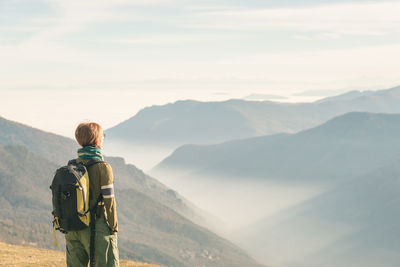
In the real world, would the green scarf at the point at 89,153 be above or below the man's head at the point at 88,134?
below

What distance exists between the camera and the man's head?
1439cm

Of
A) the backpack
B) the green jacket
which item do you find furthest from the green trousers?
the backpack

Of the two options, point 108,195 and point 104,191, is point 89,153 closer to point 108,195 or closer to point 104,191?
point 104,191

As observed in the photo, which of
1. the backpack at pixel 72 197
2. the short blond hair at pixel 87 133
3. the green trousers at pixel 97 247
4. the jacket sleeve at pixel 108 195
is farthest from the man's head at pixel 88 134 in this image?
the green trousers at pixel 97 247

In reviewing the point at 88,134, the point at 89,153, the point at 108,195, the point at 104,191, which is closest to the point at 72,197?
the point at 104,191

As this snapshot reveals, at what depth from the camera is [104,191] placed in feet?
45.3

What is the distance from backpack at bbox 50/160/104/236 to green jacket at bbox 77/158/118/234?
7.0 inches

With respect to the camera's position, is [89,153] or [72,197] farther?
[89,153]

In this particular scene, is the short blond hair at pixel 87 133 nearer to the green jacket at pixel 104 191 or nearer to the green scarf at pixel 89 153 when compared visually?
the green scarf at pixel 89 153

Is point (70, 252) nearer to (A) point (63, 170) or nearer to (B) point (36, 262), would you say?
(A) point (63, 170)

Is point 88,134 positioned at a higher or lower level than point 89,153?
higher

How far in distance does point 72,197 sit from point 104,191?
926mm

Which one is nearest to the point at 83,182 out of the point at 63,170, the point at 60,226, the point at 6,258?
the point at 63,170

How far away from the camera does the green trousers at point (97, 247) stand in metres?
13.8
